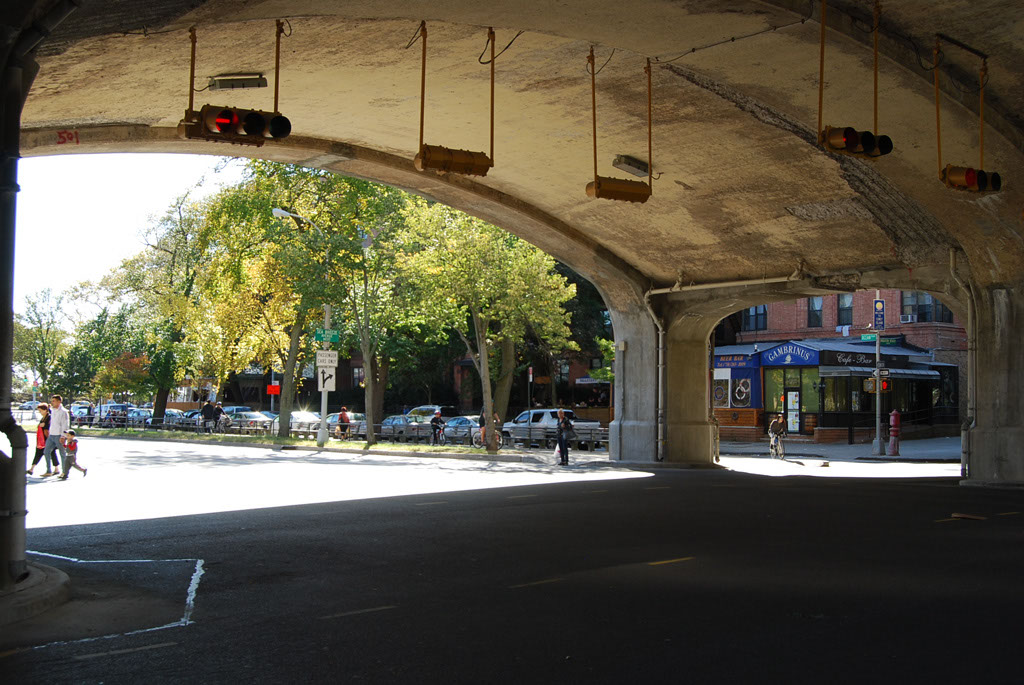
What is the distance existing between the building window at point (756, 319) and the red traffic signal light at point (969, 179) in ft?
126

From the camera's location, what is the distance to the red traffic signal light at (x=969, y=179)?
14227 millimetres

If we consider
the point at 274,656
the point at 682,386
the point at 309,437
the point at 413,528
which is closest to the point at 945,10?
the point at 413,528

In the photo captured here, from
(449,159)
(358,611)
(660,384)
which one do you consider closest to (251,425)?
(660,384)

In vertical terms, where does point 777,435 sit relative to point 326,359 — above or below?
below

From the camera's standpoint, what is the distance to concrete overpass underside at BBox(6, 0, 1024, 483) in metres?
13.1

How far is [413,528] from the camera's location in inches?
508

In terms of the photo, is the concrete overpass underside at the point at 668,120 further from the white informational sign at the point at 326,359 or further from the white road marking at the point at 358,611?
the white informational sign at the point at 326,359

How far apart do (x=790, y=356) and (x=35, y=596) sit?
39.0m

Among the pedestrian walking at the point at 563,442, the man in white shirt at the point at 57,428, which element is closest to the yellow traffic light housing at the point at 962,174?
the pedestrian walking at the point at 563,442

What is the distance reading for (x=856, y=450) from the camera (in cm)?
3775

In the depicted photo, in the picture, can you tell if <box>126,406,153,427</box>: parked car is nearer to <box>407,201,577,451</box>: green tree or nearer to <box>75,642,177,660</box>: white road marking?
<box>407,201,577,451</box>: green tree

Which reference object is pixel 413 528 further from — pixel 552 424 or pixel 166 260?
pixel 166 260

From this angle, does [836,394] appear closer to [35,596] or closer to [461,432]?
[461,432]

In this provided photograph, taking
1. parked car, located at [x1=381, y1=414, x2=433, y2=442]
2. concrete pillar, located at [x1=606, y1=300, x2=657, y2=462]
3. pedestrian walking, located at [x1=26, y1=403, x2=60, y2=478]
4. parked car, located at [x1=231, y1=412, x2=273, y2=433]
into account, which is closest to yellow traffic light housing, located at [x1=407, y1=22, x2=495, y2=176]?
pedestrian walking, located at [x1=26, y1=403, x2=60, y2=478]
